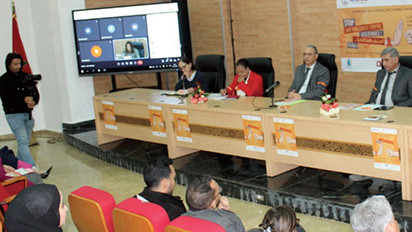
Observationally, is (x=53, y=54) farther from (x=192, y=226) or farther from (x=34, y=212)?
(x=192, y=226)

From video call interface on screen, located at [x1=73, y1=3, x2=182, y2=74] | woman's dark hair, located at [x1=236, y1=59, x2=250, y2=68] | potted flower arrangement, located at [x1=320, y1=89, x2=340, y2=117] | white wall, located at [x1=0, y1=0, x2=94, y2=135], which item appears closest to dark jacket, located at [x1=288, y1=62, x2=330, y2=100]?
woman's dark hair, located at [x1=236, y1=59, x2=250, y2=68]

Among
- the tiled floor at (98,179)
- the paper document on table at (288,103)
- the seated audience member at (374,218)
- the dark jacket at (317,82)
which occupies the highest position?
the dark jacket at (317,82)

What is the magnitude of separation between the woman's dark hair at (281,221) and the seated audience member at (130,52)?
623 centimetres

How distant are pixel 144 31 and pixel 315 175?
422 centimetres

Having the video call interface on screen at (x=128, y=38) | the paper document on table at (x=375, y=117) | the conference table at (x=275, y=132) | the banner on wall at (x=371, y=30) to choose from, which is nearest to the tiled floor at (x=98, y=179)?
the conference table at (x=275, y=132)

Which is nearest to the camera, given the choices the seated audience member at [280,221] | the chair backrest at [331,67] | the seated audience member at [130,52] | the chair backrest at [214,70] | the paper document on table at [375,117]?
the seated audience member at [280,221]

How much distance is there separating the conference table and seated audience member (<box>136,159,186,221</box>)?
1.60m

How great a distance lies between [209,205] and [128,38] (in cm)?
575

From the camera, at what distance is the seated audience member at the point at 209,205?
121 inches

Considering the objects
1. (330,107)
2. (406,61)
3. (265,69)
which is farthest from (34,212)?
(265,69)

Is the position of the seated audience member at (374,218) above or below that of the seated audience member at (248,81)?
below

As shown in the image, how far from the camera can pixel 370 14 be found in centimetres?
699

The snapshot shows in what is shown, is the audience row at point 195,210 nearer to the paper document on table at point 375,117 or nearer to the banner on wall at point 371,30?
the paper document on table at point 375,117

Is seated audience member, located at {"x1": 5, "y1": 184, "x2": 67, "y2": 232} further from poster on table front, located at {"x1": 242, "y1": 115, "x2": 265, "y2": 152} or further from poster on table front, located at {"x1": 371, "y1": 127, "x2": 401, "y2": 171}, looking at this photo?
poster on table front, located at {"x1": 242, "y1": 115, "x2": 265, "y2": 152}
